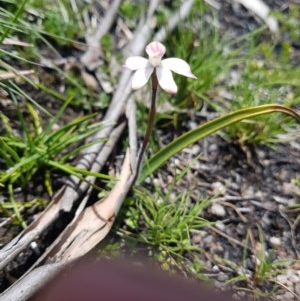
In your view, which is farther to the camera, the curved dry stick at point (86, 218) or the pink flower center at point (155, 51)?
the curved dry stick at point (86, 218)

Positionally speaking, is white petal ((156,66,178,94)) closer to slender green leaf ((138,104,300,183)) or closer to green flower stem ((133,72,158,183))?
green flower stem ((133,72,158,183))

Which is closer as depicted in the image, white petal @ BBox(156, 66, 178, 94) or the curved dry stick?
white petal @ BBox(156, 66, 178, 94)

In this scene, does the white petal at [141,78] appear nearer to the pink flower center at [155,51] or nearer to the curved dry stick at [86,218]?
the pink flower center at [155,51]

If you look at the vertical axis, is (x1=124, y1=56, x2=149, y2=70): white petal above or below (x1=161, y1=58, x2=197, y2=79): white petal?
below

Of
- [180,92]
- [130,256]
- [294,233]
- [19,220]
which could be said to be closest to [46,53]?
[180,92]

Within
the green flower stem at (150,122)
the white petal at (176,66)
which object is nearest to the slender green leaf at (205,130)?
the green flower stem at (150,122)

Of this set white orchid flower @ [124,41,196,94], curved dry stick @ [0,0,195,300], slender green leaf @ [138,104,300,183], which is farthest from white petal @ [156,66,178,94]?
curved dry stick @ [0,0,195,300]
